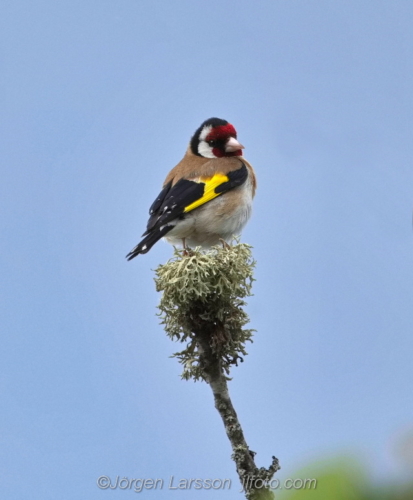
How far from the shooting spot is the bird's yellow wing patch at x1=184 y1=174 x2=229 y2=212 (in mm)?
6185

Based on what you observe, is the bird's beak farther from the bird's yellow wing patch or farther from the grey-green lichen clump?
the grey-green lichen clump

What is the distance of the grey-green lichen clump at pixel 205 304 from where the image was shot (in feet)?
13.5

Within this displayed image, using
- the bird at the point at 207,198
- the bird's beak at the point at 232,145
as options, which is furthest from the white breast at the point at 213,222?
the bird's beak at the point at 232,145

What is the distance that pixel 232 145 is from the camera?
23.7 ft

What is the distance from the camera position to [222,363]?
13.4 ft

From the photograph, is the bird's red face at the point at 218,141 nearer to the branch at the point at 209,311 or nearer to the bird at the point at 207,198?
the bird at the point at 207,198

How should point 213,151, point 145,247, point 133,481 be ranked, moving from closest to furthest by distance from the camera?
point 133,481 → point 145,247 → point 213,151

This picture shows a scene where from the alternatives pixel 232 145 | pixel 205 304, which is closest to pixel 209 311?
pixel 205 304

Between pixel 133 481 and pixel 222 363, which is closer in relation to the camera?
pixel 133 481

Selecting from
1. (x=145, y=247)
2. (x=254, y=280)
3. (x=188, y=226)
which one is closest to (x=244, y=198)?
(x=188, y=226)

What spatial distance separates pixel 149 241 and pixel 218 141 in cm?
208

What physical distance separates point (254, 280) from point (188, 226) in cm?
179

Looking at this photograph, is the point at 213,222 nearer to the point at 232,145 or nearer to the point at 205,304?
the point at 232,145

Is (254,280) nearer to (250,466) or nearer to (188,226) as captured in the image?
(250,466)
